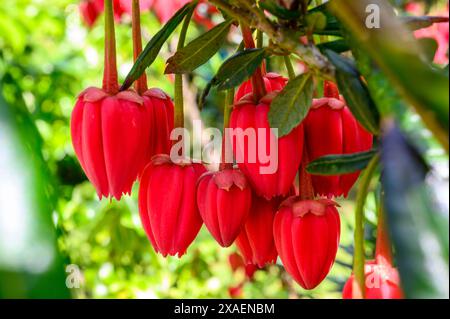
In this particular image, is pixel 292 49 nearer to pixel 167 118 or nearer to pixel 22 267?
pixel 167 118

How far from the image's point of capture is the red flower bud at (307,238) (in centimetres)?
53

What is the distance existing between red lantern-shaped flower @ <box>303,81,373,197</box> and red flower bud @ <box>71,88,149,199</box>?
5.0 inches

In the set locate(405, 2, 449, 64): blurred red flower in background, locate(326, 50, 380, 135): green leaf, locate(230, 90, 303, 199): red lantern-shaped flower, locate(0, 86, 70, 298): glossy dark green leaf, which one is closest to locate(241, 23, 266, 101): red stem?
locate(230, 90, 303, 199): red lantern-shaped flower

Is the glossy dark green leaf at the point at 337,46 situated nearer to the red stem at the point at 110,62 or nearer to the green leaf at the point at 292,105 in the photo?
the green leaf at the point at 292,105

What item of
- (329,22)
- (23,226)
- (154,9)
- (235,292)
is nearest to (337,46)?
(329,22)

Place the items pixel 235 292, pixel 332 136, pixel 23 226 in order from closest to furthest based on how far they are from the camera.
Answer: pixel 23 226, pixel 332 136, pixel 235 292

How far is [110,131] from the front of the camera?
1.78 feet

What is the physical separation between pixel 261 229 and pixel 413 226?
0.30m

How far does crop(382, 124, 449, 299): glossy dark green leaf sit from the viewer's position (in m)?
0.25

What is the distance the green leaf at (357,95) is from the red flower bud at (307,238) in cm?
11

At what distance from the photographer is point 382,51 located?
0.90ft

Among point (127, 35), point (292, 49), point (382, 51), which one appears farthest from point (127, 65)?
point (382, 51)

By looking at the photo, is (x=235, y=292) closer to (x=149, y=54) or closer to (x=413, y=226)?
(x=149, y=54)

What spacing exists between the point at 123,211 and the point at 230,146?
3.63 feet
